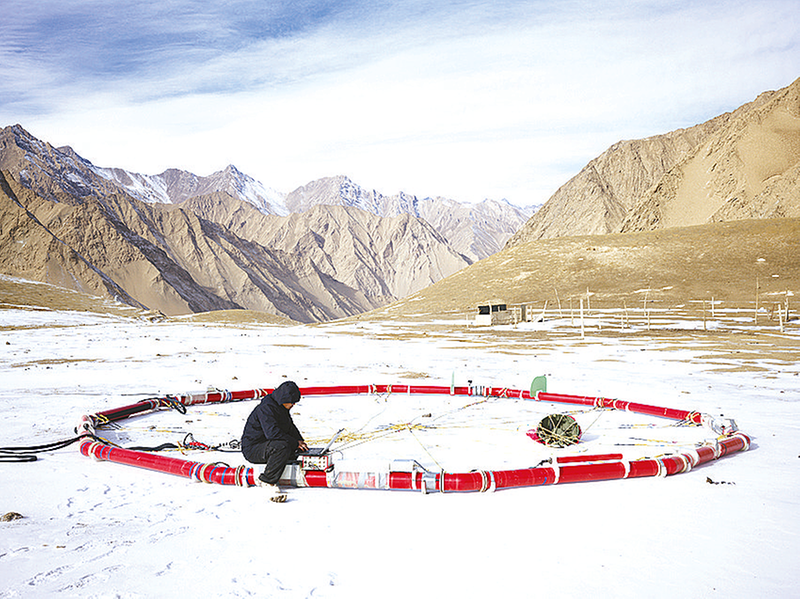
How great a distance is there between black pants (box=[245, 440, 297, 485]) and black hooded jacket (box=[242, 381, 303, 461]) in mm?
62

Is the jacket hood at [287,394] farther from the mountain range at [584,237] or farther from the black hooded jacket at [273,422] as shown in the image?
the mountain range at [584,237]

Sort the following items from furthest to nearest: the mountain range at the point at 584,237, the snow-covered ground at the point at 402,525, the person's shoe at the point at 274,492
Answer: the mountain range at the point at 584,237 → the person's shoe at the point at 274,492 → the snow-covered ground at the point at 402,525

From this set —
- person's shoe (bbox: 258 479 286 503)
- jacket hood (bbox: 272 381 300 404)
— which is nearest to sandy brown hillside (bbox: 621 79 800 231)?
jacket hood (bbox: 272 381 300 404)

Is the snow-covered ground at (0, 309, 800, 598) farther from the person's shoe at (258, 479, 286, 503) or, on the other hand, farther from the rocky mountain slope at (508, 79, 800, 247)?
the rocky mountain slope at (508, 79, 800, 247)

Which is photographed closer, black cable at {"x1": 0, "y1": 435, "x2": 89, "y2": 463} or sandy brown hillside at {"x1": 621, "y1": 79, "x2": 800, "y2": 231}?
black cable at {"x1": 0, "y1": 435, "x2": 89, "y2": 463}


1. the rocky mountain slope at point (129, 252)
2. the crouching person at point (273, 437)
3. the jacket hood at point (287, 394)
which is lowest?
the crouching person at point (273, 437)

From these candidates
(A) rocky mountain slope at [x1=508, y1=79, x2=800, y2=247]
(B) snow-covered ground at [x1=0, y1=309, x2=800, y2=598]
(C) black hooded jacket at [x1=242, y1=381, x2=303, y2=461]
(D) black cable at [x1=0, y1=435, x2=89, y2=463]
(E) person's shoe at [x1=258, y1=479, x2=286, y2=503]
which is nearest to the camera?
(B) snow-covered ground at [x1=0, y1=309, x2=800, y2=598]

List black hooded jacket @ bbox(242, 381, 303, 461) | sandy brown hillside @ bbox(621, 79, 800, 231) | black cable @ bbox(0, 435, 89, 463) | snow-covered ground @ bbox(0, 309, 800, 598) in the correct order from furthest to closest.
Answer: sandy brown hillside @ bbox(621, 79, 800, 231), black cable @ bbox(0, 435, 89, 463), black hooded jacket @ bbox(242, 381, 303, 461), snow-covered ground @ bbox(0, 309, 800, 598)

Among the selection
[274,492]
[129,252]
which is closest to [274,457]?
[274,492]

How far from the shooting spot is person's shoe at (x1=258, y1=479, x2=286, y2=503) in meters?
6.61

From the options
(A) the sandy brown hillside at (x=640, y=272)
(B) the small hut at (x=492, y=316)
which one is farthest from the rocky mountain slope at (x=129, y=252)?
(B) the small hut at (x=492, y=316)

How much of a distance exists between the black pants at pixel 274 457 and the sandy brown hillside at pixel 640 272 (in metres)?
44.8

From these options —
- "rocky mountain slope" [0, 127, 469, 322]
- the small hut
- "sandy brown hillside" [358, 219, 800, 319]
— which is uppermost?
"rocky mountain slope" [0, 127, 469, 322]

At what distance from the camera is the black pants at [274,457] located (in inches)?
277
